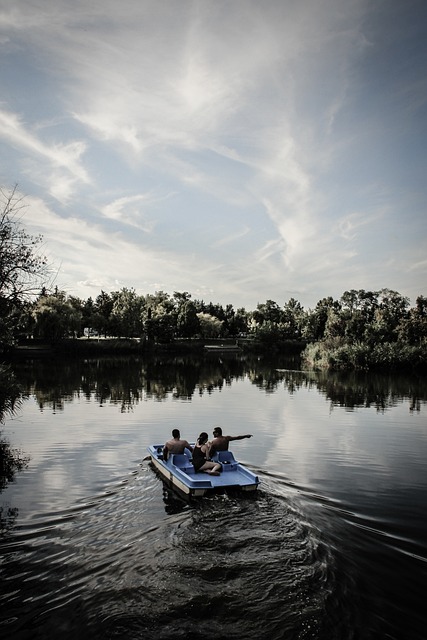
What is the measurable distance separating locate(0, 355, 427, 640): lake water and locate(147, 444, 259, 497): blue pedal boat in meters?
0.34

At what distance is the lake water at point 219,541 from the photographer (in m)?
7.25

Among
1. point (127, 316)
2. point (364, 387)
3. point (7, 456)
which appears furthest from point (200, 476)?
point (127, 316)

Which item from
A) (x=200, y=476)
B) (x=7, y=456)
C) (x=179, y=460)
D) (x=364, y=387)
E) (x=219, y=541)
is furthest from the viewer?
(x=364, y=387)

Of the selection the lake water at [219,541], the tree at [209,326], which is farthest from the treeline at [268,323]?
the lake water at [219,541]

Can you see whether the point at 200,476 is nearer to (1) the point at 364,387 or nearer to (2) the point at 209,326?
(1) the point at 364,387

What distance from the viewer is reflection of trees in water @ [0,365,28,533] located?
11688mm

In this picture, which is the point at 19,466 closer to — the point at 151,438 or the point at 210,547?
the point at 151,438

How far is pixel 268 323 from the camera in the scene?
118 meters

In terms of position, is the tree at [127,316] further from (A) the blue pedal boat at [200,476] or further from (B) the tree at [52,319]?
(A) the blue pedal boat at [200,476]

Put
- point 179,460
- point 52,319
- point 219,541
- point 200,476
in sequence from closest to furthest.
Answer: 1. point 219,541
2. point 200,476
3. point 179,460
4. point 52,319

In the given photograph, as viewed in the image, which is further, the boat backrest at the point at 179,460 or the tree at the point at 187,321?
the tree at the point at 187,321

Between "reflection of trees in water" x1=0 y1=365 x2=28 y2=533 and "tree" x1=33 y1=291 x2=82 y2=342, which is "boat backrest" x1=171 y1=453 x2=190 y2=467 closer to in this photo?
"reflection of trees in water" x1=0 y1=365 x2=28 y2=533

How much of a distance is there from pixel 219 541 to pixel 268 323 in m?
109

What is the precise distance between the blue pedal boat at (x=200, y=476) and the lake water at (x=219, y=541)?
0.34 metres
